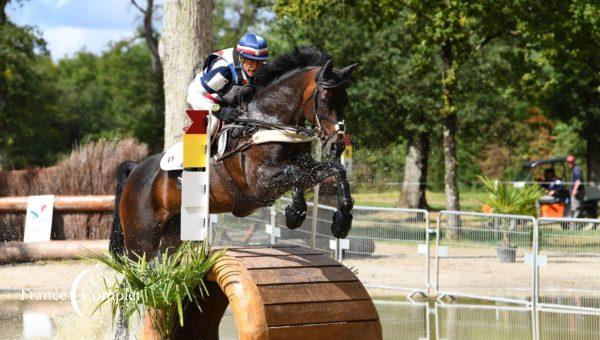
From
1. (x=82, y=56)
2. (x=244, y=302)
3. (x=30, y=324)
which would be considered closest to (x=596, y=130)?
(x=30, y=324)

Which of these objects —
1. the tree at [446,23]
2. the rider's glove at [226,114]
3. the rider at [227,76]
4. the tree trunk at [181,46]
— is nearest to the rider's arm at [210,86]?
the rider at [227,76]

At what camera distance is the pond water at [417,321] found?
9.39 meters

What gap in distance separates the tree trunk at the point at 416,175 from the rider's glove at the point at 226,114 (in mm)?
22351

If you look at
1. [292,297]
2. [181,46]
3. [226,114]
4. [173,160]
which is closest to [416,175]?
→ [181,46]

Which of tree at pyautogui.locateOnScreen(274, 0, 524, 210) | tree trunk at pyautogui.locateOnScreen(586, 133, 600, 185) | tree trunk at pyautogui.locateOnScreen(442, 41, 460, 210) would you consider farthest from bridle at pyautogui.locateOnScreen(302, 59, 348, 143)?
tree trunk at pyautogui.locateOnScreen(586, 133, 600, 185)

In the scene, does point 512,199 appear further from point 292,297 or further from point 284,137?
point 292,297

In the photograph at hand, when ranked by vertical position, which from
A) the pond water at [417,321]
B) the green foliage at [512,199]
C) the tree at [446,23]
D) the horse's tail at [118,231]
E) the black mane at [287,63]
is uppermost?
the tree at [446,23]

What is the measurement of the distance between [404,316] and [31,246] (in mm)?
Answer: 7297

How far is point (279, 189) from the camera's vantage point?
725cm

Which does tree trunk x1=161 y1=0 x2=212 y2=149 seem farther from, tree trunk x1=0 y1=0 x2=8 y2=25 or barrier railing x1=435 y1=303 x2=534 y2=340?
tree trunk x1=0 y1=0 x2=8 y2=25

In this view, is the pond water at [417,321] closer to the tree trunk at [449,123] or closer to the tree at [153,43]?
the tree trunk at [449,123]

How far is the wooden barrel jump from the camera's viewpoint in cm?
630

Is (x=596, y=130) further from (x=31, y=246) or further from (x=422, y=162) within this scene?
(x=31, y=246)

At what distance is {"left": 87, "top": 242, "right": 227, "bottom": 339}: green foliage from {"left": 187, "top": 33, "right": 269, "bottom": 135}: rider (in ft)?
4.22
